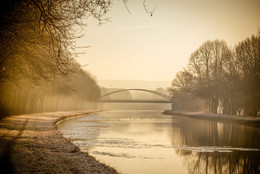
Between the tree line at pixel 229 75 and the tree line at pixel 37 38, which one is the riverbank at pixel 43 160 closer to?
the tree line at pixel 37 38

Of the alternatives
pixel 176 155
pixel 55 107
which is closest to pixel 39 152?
pixel 176 155

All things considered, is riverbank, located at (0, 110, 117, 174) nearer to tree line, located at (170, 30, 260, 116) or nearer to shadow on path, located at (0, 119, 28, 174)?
shadow on path, located at (0, 119, 28, 174)

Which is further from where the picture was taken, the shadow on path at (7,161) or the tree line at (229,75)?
the tree line at (229,75)

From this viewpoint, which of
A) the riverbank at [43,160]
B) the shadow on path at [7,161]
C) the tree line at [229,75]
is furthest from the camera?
the tree line at [229,75]

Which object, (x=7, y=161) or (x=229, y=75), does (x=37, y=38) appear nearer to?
(x=7, y=161)

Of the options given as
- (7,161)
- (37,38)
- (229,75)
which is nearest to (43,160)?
(7,161)

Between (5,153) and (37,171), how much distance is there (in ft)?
8.01

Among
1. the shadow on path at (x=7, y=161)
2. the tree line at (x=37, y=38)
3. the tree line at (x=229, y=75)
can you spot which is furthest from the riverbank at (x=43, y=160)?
the tree line at (x=229, y=75)

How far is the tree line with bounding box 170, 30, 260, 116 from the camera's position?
39.4 metres

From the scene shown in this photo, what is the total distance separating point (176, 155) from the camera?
1600cm

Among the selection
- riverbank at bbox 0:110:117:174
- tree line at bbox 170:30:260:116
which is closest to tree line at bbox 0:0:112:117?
riverbank at bbox 0:110:117:174

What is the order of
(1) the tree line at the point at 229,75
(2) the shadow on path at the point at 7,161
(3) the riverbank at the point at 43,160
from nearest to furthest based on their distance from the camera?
(2) the shadow on path at the point at 7,161, (3) the riverbank at the point at 43,160, (1) the tree line at the point at 229,75

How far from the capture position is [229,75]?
4506 cm

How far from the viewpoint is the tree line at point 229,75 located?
39438 millimetres
